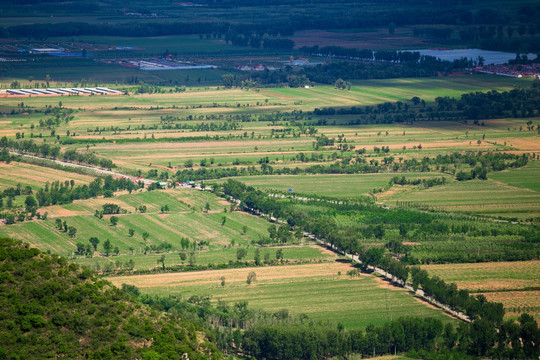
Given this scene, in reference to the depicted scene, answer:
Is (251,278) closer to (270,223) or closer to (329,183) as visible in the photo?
(270,223)

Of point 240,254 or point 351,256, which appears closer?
point 240,254

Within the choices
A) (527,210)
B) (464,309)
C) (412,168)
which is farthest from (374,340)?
(412,168)

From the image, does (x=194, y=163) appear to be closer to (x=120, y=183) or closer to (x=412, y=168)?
(x=120, y=183)

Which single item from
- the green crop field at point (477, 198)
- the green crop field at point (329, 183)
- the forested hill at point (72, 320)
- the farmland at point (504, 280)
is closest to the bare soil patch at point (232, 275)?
the farmland at point (504, 280)

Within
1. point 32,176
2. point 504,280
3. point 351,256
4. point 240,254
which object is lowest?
point 351,256

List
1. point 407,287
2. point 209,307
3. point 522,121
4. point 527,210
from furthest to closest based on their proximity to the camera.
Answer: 1. point 522,121
2. point 527,210
3. point 407,287
4. point 209,307

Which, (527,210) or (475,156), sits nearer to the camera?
(527,210)

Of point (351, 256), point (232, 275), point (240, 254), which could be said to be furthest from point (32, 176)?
point (351, 256)
